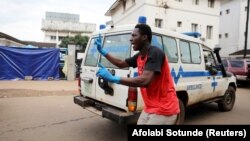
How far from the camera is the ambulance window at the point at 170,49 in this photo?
5.02 meters

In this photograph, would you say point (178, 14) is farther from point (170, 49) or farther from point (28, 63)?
point (170, 49)

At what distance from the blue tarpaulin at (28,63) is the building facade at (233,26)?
28.4 metres

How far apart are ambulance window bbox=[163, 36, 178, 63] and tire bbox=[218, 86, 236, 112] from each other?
10.1 ft

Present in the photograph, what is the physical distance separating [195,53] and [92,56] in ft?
8.39

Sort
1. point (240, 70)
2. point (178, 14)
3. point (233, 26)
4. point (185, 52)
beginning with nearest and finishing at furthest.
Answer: point (185, 52), point (240, 70), point (178, 14), point (233, 26)

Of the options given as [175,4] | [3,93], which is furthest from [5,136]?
[175,4]

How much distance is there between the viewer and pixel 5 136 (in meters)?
4.86

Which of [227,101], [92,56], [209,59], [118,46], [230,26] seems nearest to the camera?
[118,46]

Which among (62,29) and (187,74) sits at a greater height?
(62,29)

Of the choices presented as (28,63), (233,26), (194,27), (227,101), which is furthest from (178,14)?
(227,101)

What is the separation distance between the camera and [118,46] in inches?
187

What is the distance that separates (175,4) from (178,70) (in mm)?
21998

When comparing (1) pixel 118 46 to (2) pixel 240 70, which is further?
(2) pixel 240 70

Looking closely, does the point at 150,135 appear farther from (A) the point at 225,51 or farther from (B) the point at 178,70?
(A) the point at 225,51
